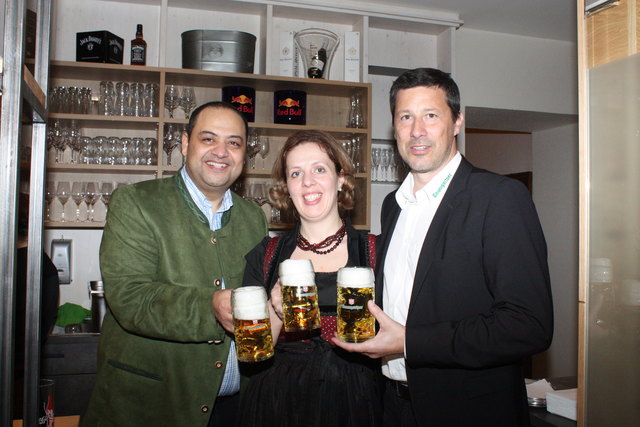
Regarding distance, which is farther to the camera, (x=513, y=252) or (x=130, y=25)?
(x=130, y=25)

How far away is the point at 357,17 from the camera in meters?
3.93

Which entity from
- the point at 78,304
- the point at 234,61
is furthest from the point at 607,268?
the point at 78,304

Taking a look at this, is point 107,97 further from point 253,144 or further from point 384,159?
point 384,159

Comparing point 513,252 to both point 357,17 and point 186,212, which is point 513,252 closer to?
point 186,212

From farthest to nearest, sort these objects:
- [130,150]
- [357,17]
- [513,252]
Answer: [357,17] < [130,150] < [513,252]

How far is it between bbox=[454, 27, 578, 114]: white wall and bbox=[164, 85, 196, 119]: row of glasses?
2.04 meters

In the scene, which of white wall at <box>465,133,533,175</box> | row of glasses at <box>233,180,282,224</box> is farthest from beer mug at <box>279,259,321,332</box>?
white wall at <box>465,133,533,175</box>

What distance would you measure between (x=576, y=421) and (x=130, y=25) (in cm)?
353

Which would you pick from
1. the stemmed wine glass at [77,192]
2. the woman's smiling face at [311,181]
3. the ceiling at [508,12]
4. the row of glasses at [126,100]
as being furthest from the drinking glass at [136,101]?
the woman's smiling face at [311,181]

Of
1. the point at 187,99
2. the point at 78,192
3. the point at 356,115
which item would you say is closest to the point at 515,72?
the point at 356,115

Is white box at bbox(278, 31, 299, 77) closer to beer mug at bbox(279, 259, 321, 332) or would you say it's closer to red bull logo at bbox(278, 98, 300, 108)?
red bull logo at bbox(278, 98, 300, 108)

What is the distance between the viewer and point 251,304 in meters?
1.34

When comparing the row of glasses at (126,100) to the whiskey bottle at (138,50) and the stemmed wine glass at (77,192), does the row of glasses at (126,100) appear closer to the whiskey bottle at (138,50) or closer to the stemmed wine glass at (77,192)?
the whiskey bottle at (138,50)

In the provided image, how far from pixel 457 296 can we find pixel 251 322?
0.55 meters
